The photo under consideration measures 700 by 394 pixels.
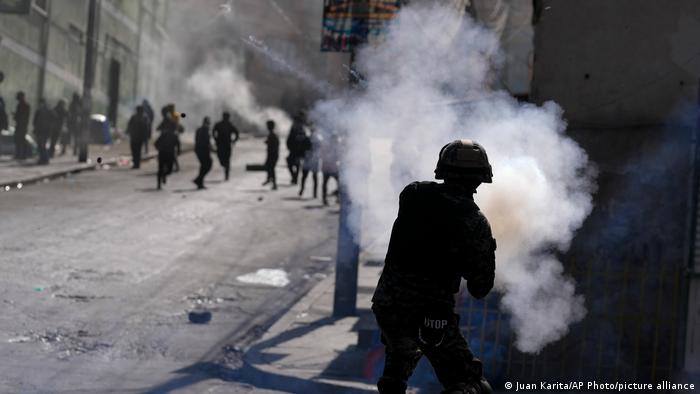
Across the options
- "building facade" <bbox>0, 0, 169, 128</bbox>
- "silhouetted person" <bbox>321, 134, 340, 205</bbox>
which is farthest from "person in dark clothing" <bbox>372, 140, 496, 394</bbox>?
"building facade" <bbox>0, 0, 169, 128</bbox>

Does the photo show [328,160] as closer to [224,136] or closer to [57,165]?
[224,136]

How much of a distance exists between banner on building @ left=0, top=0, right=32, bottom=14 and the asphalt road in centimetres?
394

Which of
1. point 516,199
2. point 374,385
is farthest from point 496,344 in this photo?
point 516,199

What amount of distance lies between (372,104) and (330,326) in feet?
7.77

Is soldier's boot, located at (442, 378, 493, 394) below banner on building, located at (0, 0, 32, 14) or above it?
below

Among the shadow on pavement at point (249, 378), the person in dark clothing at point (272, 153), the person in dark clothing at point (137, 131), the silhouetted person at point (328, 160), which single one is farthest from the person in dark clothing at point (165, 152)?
the shadow on pavement at point (249, 378)

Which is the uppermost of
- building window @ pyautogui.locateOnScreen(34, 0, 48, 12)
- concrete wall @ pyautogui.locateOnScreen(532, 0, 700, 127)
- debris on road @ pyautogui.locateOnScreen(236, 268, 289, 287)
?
building window @ pyautogui.locateOnScreen(34, 0, 48, 12)

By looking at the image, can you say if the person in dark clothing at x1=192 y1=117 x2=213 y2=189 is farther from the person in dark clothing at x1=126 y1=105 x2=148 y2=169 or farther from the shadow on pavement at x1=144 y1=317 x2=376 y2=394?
the shadow on pavement at x1=144 y1=317 x2=376 y2=394

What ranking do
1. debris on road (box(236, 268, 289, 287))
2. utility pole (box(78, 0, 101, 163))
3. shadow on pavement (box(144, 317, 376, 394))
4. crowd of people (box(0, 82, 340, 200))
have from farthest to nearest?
utility pole (box(78, 0, 101, 163)) → crowd of people (box(0, 82, 340, 200)) → debris on road (box(236, 268, 289, 287)) → shadow on pavement (box(144, 317, 376, 394))

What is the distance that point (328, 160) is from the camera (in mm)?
22656

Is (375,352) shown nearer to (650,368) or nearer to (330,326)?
(330,326)

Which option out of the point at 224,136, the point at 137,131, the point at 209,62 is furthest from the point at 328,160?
the point at 209,62

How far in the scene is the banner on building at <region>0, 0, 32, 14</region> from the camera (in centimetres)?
2378

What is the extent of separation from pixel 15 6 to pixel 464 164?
66.0 feet
